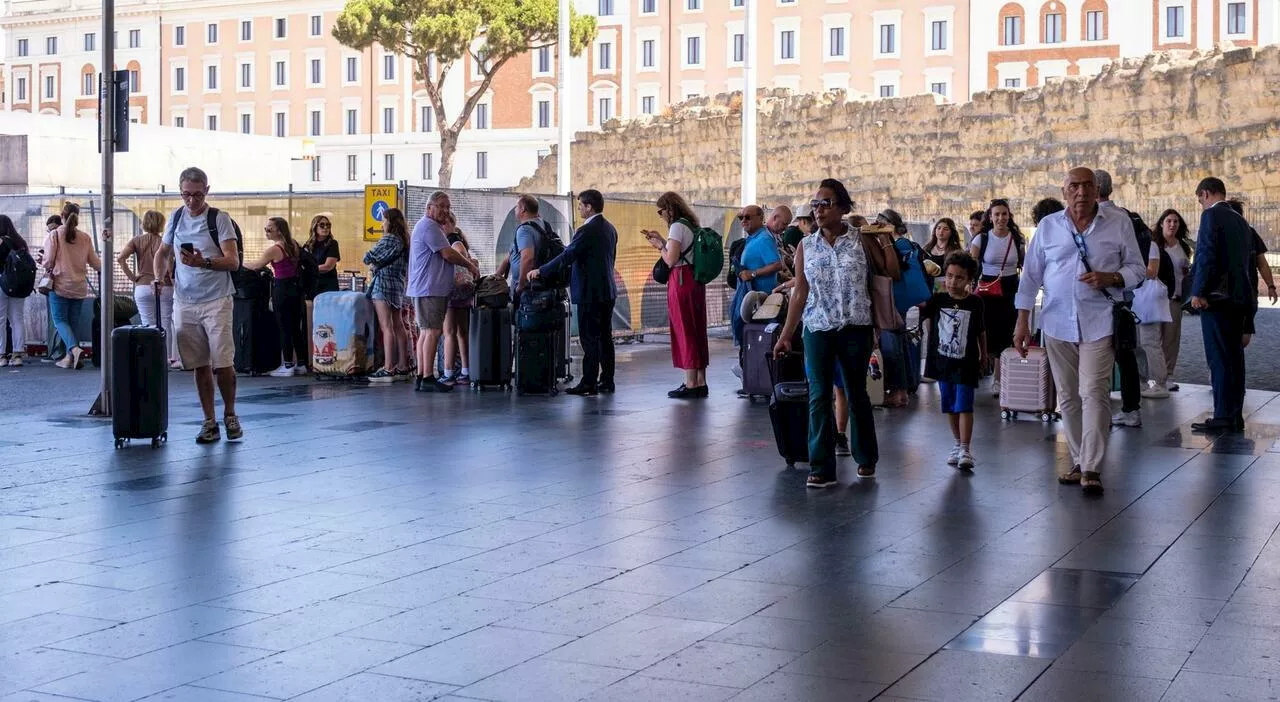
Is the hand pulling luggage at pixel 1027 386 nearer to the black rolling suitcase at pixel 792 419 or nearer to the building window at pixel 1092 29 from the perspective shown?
the black rolling suitcase at pixel 792 419

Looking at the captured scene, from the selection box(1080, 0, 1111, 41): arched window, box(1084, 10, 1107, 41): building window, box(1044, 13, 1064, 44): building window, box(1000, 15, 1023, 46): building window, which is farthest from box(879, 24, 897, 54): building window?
box(1084, 10, 1107, 41): building window

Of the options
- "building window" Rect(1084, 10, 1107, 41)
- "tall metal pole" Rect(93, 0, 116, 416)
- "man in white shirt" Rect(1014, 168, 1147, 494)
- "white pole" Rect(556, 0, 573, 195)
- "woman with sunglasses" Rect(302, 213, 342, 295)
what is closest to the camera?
"man in white shirt" Rect(1014, 168, 1147, 494)

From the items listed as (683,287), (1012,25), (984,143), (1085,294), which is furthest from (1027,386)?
(1012,25)

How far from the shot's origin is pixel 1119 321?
843 cm

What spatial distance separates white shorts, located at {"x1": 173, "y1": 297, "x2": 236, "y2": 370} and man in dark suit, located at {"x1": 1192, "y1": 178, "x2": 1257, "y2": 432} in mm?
6056

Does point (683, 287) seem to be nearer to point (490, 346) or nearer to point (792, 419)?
point (490, 346)

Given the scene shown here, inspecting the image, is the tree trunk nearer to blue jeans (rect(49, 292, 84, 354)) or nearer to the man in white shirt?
blue jeans (rect(49, 292, 84, 354))

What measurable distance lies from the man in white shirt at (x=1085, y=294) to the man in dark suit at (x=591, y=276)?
539 cm

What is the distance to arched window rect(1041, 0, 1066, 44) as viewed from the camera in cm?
7094

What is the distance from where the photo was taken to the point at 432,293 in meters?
13.9

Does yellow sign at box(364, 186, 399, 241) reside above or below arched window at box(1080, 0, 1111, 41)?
below

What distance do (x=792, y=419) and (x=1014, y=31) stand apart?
65.8m

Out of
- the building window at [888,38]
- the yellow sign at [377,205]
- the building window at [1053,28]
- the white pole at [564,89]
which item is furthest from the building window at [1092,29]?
the yellow sign at [377,205]

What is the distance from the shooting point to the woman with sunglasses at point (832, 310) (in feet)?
28.4
